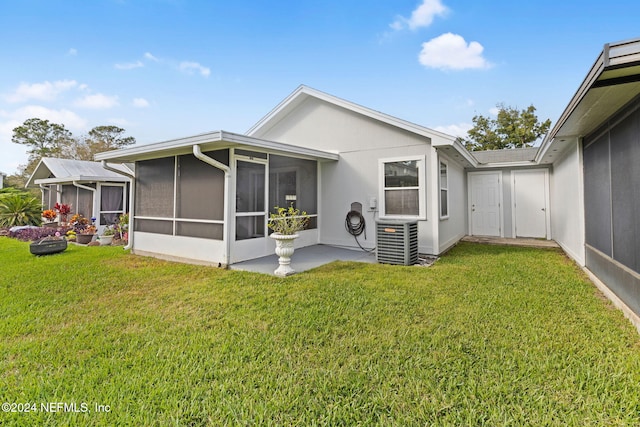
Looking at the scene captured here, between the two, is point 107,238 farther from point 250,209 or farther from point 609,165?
point 609,165

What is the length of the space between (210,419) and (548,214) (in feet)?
36.2

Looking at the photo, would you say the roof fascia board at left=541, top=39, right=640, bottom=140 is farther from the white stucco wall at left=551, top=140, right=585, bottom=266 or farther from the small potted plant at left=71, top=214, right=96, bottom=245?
the small potted plant at left=71, top=214, right=96, bottom=245

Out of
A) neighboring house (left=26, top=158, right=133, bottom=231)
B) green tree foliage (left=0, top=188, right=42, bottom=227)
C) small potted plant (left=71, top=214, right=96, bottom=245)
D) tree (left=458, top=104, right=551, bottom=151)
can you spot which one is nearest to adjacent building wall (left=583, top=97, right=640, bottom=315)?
small potted plant (left=71, top=214, right=96, bottom=245)

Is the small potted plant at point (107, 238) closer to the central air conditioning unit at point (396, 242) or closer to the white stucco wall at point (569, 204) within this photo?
the central air conditioning unit at point (396, 242)

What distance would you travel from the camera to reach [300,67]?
34.3 feet

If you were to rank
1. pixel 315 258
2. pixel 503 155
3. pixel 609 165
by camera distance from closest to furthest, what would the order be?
pixel 609 165
pixel 315 258
pixel 503 155

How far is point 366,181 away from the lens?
284 inches

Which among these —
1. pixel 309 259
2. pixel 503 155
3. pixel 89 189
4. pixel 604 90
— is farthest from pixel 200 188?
pixel 503 155

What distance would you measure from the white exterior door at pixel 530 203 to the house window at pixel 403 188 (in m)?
5.31

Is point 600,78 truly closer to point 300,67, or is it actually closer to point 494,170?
point 494,170

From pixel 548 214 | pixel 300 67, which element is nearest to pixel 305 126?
pixel 300 67

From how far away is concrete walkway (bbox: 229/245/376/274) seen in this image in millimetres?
5434

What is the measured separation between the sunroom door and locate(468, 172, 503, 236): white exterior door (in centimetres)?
773

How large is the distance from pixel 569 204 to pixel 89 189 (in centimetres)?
1450
